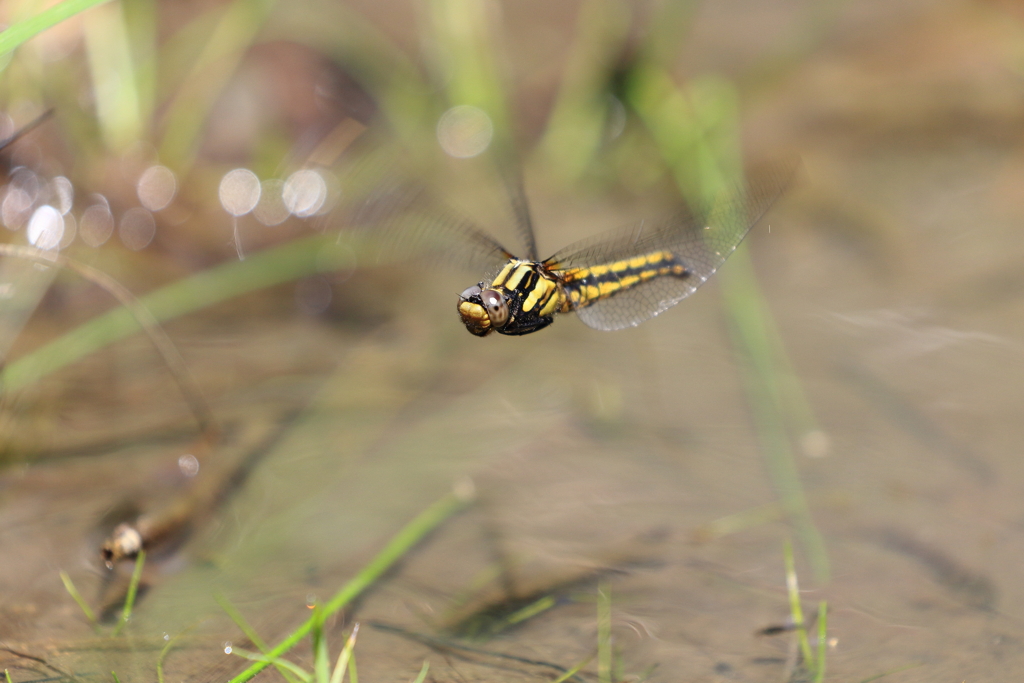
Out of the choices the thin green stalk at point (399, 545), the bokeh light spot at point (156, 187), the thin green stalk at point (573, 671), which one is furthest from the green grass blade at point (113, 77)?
A: the thin green stalk at point (573, 671)

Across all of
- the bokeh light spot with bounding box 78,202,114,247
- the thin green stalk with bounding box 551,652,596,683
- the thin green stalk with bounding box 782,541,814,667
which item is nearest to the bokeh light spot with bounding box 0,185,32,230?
the bokeh light spot with bounding box 78,202,114,247

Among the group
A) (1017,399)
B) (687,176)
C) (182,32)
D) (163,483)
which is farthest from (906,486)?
(182,32)

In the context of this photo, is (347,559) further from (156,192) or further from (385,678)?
(156,192)

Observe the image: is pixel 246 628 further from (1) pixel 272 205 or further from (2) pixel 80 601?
(1) pixel 272 205

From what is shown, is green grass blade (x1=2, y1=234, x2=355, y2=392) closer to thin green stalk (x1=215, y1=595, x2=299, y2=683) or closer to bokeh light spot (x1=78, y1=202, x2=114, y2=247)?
bokeh light spot (x1=78, y1=202, x2=114, y2=247)

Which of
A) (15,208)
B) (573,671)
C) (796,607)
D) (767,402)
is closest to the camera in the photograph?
(573,671)

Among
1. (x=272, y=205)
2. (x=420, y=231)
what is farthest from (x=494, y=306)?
(x=272, y=205)
